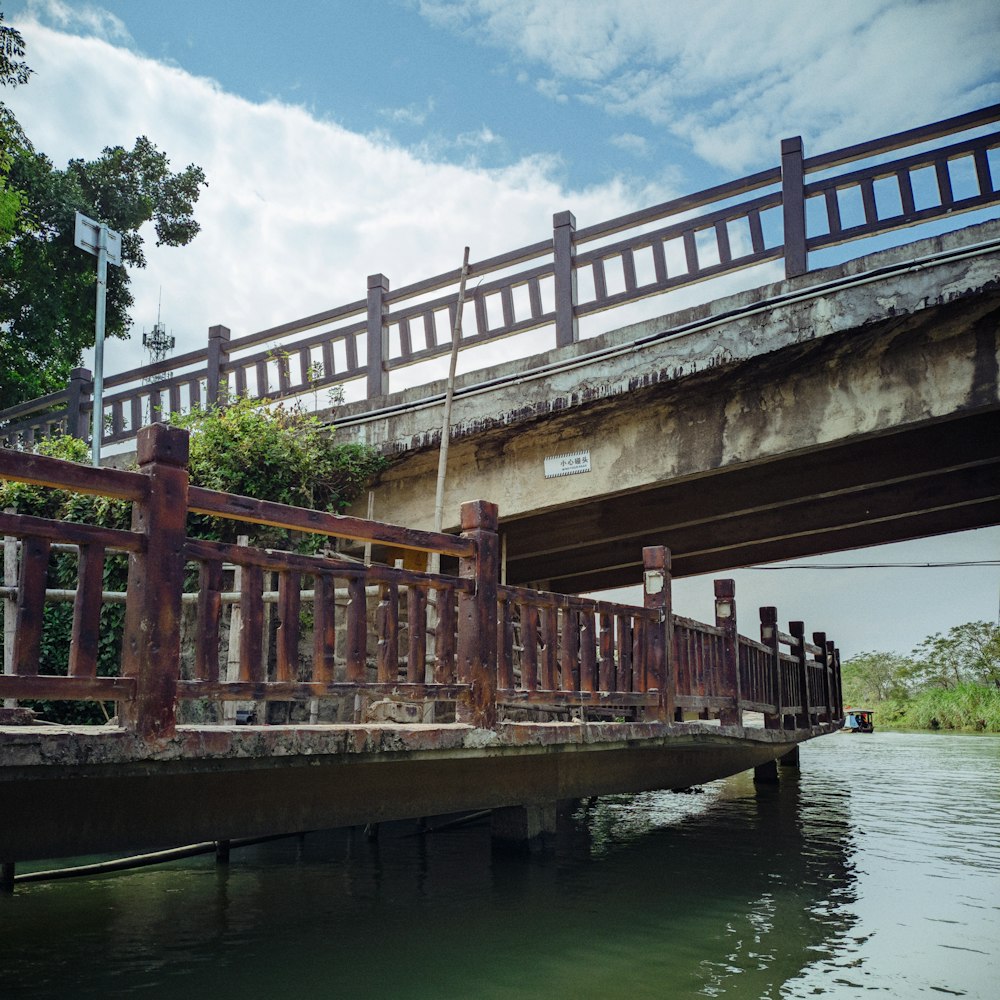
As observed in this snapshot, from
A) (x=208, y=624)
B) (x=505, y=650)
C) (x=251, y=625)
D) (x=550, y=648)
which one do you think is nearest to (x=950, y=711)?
(x=550, y=648)

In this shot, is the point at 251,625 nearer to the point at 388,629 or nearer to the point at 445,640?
the point at 388,629

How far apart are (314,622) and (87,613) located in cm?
113

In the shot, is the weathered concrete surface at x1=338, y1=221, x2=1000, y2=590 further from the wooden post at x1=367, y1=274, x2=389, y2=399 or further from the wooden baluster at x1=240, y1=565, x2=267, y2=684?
the wooden baluster at x1=240, y1=565, x2=267, y2=684

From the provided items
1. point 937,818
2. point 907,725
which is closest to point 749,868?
point 937,818

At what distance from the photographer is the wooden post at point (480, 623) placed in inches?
183

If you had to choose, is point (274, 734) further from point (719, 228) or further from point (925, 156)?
point (925, 156)

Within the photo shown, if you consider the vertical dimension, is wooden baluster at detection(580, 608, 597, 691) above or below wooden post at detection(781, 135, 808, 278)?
below

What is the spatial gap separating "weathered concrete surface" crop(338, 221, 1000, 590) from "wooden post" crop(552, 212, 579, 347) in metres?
0.21

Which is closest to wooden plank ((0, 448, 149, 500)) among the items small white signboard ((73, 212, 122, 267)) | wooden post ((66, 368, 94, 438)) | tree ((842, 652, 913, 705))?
small white signboard ((73, 212, 122, 267))

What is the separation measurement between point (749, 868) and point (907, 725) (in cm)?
2909

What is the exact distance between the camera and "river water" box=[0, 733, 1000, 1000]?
3984 millimetres

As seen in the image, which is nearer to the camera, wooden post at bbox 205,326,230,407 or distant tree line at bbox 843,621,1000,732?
wooden post at bbox 205,326,230,407

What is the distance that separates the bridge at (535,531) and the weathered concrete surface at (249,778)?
1cm

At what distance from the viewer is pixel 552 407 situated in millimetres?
9156
